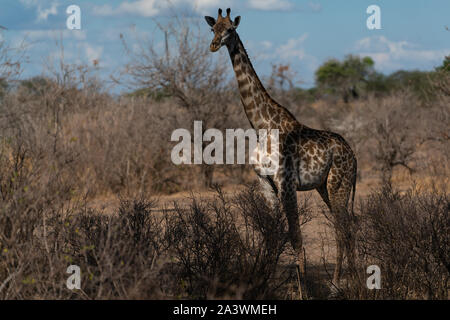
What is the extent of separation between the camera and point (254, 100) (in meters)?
7.04

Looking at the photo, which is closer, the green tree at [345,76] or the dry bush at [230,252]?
the dry bush at [230,252]

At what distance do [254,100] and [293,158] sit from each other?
850 mm

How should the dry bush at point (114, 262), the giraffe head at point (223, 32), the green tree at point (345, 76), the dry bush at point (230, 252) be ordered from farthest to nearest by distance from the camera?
the green tree at point (345, 76)
the giraffe head at point (223, 32)
the dry bush at point (230, 252)
the dry bush at point (114, 262)

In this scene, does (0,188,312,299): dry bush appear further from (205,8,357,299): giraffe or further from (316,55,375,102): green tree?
(316,55,375,102): green tree

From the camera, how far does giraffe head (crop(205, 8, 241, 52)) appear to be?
260 inches

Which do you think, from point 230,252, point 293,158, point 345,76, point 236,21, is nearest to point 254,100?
point 293,158

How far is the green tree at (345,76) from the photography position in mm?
43844

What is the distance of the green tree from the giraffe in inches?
1401

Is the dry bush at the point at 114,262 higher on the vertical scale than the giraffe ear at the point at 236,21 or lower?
lower

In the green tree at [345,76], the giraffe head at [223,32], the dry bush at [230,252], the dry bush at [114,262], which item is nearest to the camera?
the dry bush at [114,262]

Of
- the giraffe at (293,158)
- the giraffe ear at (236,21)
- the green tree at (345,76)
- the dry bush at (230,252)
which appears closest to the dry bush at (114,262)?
the dry bush at (230,252)

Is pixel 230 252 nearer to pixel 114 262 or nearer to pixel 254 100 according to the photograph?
pixel 114 262

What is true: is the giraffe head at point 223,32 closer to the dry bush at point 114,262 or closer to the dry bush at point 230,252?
the dry bush at point 230,252

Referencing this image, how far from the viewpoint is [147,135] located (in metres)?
15.5
